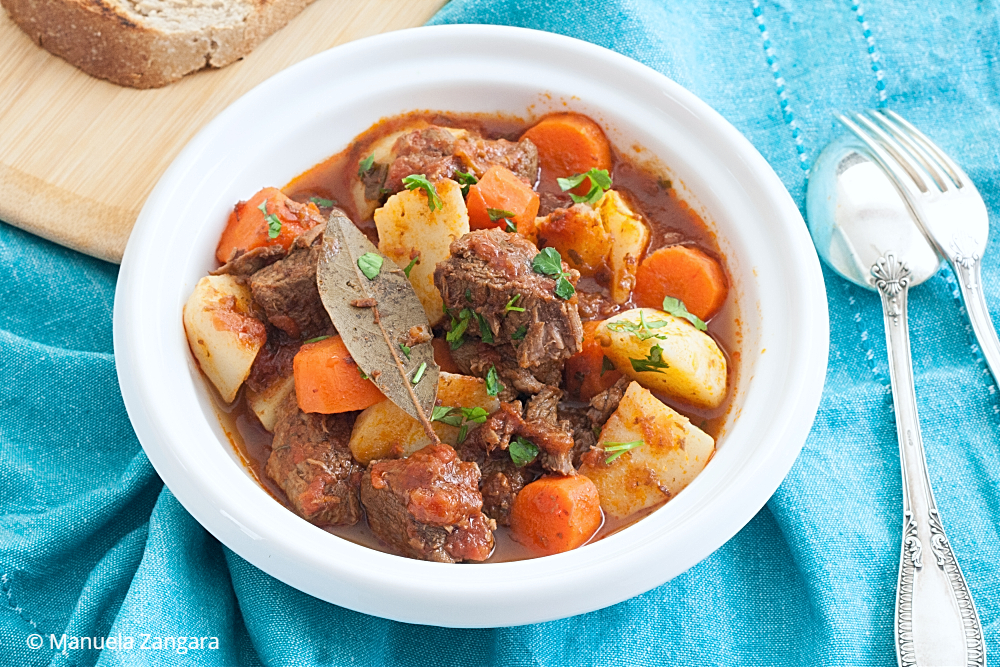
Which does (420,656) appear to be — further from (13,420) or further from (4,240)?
(4,240)

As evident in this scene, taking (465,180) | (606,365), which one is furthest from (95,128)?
(606,365)

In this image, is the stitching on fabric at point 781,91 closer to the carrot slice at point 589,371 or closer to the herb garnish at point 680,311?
the herb garnish at point 680,311

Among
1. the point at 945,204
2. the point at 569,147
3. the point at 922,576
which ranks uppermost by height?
the point at 945,204

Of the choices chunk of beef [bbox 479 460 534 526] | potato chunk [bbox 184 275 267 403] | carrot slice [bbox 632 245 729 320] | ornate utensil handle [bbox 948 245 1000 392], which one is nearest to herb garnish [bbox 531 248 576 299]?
carrot slice [bbox 632 245 729 320]

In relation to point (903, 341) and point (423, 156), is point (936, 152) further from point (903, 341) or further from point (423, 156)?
point (423, 156)

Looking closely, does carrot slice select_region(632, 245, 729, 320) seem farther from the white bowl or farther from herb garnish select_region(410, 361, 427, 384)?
herb garnish select_region(410, 361, 427, 384)

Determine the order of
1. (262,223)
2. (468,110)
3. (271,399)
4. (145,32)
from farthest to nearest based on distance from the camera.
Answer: (145,32), (468,110), (262,223), (271,399)

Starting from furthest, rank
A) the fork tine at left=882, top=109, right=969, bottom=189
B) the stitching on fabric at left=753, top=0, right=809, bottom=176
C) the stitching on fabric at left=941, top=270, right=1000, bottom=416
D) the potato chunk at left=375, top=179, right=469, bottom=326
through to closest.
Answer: the stitching on fabric at left=753, top=0, right=809, bottom=176
the fork tine at left=882, top=109, right=969, bottom=189
the stitching on fabric at left=941, top=270, right=1000, bottom=416
the potato chunk at left=375, top=179, right=469, bottom=326

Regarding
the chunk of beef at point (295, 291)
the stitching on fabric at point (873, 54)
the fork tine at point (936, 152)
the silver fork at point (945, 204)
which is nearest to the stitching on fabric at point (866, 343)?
the silver fork at point (945, 204)
